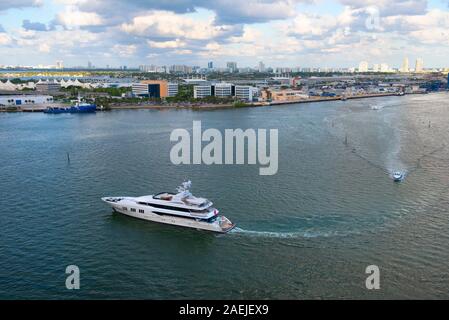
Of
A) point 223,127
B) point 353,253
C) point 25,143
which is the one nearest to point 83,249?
point 353,253

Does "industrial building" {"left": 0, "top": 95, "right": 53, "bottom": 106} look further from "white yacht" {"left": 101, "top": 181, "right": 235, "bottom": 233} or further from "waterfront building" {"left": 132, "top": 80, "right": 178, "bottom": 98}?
"white yacht" {"left": 101, "top": 181, "right": 235, "bottom": 233}

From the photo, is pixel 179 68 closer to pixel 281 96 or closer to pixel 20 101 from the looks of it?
pixel 281 96

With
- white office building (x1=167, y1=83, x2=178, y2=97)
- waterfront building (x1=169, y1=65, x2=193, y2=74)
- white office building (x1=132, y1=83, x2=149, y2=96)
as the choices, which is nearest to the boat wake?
white office building (x1=132, y1=83, x2=149, y2=96)

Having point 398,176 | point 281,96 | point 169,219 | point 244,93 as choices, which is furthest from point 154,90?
point 169,219

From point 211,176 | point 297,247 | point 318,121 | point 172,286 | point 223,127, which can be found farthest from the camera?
point 318,121

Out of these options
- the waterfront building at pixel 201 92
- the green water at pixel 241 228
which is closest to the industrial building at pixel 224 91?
the waterfront building at pixel 201 92

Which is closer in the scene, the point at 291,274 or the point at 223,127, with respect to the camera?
the point at 291,274

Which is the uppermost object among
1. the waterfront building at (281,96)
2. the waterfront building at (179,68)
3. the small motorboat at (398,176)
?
the waterfront building at (179,68)

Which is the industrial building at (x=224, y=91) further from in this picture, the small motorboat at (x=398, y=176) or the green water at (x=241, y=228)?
the small motorboat at (x=398, y=176)
